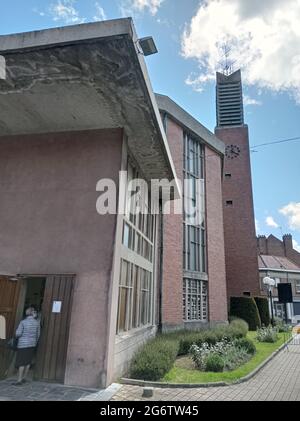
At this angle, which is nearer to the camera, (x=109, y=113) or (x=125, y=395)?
(x=125, y=395)

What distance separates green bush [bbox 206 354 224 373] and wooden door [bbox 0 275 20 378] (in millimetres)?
4822

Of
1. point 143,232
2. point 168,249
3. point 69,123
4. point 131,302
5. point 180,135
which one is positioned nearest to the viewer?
point 69,123

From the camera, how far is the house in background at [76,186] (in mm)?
5668

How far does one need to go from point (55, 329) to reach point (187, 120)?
13.8 metres

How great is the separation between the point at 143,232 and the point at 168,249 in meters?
4.39

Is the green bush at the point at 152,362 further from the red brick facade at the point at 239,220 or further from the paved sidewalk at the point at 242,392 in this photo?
the red brick facade at the point at 239,220

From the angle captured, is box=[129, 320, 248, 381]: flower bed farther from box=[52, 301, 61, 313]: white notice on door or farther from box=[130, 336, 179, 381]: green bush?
box=[52, 301, 61, 313]: white notice on door

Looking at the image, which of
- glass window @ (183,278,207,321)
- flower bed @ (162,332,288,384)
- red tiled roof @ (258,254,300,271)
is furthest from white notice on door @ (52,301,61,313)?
red tiled roof @ (258,254,300,271)

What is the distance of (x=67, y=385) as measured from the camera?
6.09 metres

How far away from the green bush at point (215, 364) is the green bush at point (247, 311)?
12.4 meters

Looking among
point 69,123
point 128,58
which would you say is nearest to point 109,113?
point 69,123

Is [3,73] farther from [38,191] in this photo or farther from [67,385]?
[67,385]

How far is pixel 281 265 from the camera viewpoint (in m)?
37.8

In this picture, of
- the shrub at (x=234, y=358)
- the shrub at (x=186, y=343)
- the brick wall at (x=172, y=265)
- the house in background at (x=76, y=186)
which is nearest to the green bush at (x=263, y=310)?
the brick wall at (x=172, y=265)
